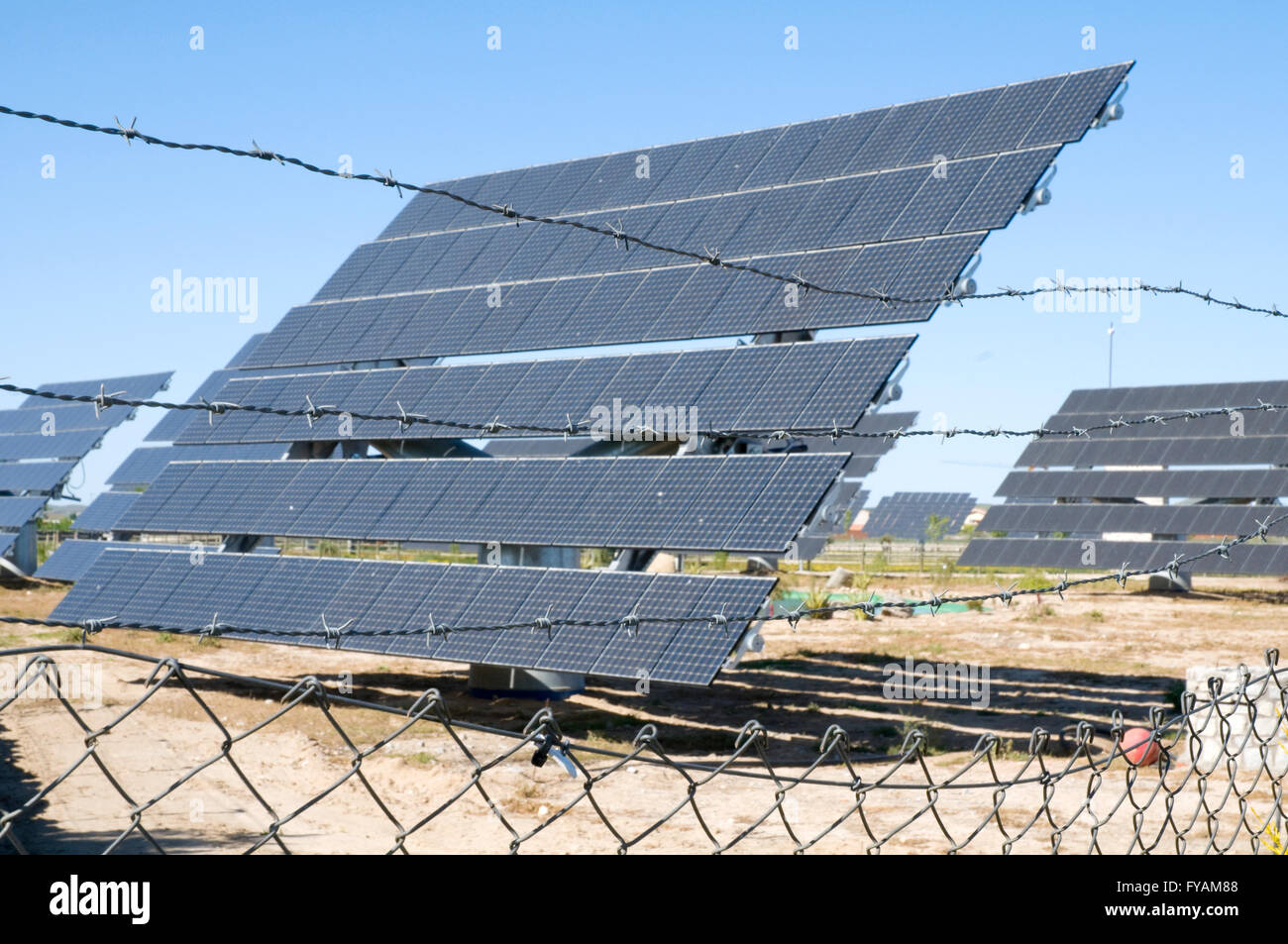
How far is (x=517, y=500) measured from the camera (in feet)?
45.8

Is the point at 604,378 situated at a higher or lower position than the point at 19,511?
lower

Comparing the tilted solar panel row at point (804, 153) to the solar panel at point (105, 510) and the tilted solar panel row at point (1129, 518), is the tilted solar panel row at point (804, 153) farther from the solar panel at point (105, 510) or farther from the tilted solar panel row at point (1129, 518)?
the tilted solar panel row at point (1129, 518)

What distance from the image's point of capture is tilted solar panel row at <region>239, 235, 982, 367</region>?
13.1 metres

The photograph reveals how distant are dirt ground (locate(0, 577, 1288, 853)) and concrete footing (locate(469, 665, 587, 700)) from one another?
16cm

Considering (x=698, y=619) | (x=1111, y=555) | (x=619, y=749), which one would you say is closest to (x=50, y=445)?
(x=619, y=749)

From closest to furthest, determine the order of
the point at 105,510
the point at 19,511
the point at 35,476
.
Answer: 1. the point at 105,510
2. the point at 19,511
3. the point at 35,476

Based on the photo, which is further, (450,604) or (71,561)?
(71,561)

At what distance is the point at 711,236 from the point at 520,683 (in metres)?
6.14

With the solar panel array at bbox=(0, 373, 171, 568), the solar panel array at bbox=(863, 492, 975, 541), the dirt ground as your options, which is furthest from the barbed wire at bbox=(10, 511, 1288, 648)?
the solar panel array at bbox=(863, 492, 975, 541)

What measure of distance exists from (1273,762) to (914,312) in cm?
525

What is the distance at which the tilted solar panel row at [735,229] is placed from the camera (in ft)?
44.5

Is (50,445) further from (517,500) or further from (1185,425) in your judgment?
(1185,425)
